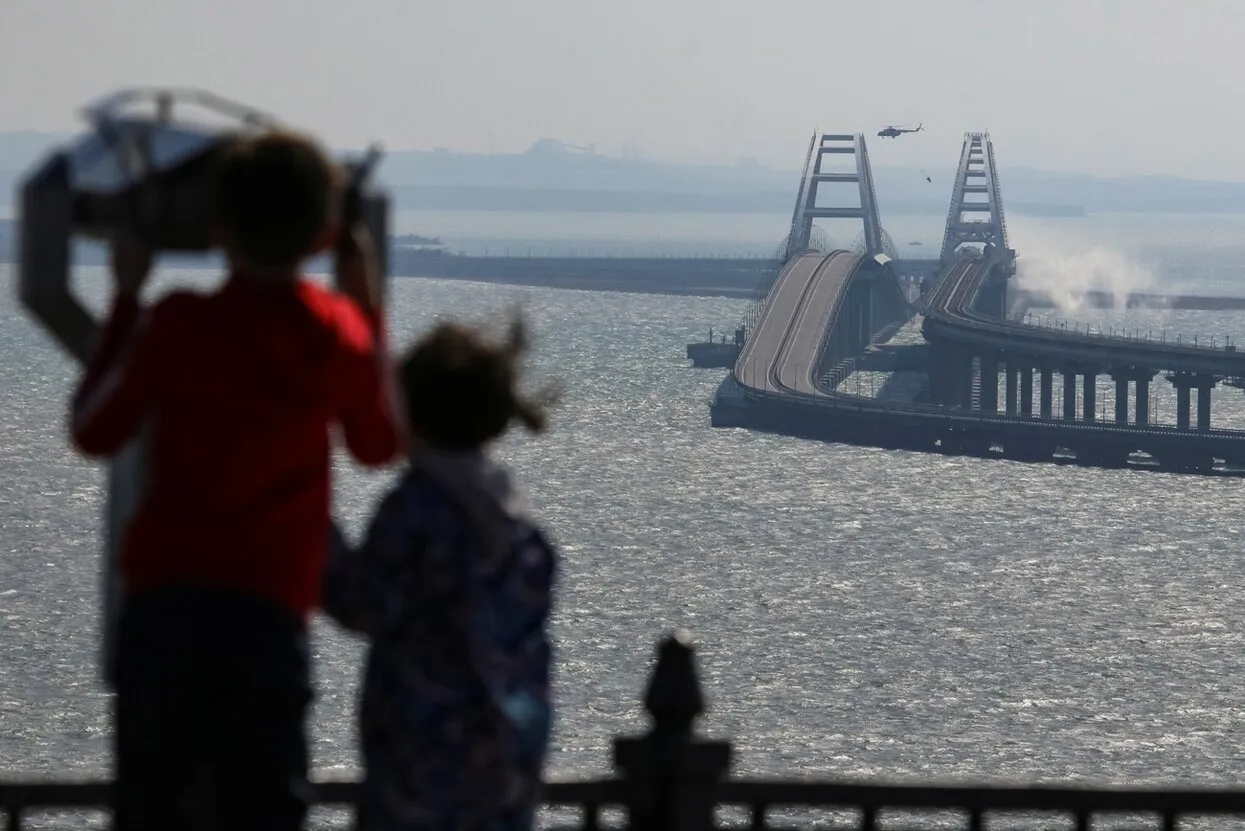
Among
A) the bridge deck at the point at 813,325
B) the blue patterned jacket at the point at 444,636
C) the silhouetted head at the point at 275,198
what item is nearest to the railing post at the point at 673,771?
the blue patterned jacket at the point at 444,636

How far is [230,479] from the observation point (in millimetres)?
3543

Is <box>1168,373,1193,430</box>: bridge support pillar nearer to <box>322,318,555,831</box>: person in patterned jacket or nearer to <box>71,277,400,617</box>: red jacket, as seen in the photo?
<box>322,318,555,831</box>: person in patterned jacket

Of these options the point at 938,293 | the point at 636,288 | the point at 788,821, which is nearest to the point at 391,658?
the point at 788,821

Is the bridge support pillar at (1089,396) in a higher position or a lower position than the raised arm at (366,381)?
lower

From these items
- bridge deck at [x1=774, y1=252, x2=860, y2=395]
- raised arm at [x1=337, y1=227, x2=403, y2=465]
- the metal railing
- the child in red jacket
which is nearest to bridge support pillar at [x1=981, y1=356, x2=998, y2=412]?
bridge deck at [x1=774, y1=252, x2=860, y2=395]

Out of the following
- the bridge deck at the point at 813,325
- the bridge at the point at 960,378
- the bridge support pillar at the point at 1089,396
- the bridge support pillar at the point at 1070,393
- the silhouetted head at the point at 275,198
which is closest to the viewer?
the silhouetted head at the point at 275,198

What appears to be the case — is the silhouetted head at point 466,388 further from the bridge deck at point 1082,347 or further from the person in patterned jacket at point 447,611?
the bridge deck at point 1082,347

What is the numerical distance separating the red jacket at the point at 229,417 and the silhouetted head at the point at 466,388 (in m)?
0.07

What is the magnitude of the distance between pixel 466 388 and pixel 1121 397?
263ft

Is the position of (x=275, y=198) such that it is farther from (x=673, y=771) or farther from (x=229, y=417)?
(x=673, y=771)

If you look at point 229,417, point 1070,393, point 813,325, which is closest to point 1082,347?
point 1070,393

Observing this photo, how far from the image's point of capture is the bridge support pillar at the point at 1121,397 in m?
80.6

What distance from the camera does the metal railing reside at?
445 cm

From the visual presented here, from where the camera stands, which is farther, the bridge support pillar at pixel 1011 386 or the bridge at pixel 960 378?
the bridge support pillar at pixel 1011 386
